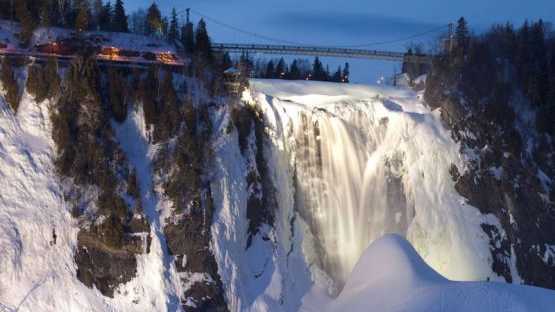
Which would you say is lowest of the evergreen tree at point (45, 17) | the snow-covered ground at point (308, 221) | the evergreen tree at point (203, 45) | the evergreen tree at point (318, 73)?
the snow-covered ground at point (308, 221)

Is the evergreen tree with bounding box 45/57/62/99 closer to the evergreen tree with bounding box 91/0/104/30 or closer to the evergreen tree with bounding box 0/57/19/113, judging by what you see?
the evergreen tree with bounding box 0/57/19/113

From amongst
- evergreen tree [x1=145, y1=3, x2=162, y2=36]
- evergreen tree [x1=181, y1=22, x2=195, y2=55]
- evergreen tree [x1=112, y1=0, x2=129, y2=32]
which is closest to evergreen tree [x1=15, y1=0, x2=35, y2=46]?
evergreen tree [x1=181, y1=22, x2=195, y2=55]

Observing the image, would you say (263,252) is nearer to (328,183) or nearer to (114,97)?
(328,183)

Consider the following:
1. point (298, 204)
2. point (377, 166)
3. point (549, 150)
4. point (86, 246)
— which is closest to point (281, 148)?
point (298, 204)

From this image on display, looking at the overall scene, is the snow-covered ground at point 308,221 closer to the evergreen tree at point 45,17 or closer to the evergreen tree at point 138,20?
the evergreen tree at point 45,17

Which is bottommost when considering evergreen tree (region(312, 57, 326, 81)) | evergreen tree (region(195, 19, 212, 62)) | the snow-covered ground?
the snow-covered ground

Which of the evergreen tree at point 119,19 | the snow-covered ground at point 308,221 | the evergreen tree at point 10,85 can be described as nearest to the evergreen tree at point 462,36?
the snow-covered ground at point 308,221
